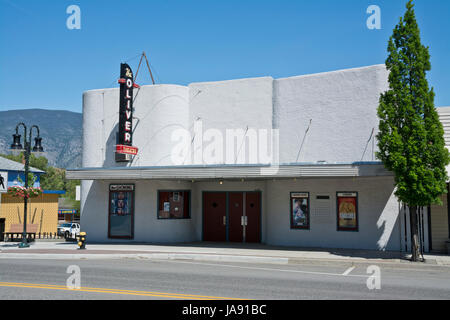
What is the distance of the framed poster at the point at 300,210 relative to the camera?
1936 centimetres

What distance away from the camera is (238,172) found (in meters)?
18.0

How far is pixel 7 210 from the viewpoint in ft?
102

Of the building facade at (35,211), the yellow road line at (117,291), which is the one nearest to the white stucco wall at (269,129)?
the yellow road line at (117,291)

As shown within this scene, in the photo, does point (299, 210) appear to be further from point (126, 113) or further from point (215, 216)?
point (126, 113)

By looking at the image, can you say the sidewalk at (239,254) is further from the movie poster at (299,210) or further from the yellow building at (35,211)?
the yellow building at (35,211)

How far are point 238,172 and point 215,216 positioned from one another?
4610 millimetres

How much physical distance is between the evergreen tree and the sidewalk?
1541 millimetres

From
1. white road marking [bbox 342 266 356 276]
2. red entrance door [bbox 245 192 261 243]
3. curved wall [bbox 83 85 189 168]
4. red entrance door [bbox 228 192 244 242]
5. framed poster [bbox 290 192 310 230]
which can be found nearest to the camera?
white road marking [bbox 342 266 356 276]

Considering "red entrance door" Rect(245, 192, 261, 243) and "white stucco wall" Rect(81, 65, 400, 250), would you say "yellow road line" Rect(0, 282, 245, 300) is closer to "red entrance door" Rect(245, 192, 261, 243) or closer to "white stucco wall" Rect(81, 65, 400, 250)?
"white stucco wall" Rect(81, 65, 400, 250)

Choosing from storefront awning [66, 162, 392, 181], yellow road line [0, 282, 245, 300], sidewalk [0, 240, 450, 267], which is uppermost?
storefront awning [66, 162, 392, 181]

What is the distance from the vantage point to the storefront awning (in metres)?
16.6

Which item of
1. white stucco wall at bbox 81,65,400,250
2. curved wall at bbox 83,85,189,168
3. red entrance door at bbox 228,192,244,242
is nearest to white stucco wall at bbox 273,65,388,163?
white stucco wall at bbox 81,65,400,250

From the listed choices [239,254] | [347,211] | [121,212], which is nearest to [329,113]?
[347,211]

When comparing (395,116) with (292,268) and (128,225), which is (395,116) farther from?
(128,225)
